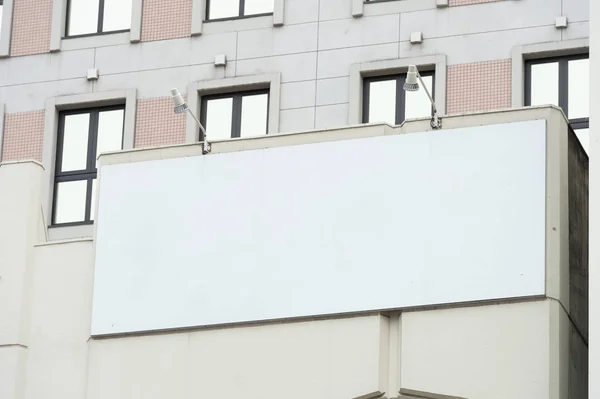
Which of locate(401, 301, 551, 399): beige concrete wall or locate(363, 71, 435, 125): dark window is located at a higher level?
locate(363, 71, 435, 125): dark window

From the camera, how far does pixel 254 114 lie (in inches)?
1438

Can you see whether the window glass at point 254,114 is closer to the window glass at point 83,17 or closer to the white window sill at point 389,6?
the white window sill at point 389,6

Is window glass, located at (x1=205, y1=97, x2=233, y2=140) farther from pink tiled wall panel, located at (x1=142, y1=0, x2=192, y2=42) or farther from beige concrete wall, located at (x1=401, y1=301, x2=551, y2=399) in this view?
beige concrete wall, located at (x1=401, y1=301, x2=551, y2=399)

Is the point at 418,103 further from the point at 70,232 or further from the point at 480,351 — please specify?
the point at 480,351

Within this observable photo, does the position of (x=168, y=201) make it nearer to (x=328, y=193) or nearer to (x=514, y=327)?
(x=328, y=193)

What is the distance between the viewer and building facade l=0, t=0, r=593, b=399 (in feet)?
94.7

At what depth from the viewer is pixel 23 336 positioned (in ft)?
106

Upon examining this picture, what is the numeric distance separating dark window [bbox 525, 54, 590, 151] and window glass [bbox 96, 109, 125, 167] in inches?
314

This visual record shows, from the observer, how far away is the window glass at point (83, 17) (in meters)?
38.4

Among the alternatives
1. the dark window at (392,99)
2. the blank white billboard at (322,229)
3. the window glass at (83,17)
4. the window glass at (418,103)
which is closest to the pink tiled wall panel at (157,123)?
the window glass at (83,17)

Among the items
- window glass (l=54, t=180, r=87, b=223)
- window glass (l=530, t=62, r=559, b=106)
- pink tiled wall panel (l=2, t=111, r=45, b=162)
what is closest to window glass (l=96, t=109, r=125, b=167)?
window glass (l=54, t=180, r=87, b=223)

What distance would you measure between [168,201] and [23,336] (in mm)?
3419

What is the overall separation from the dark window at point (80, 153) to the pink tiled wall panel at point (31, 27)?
5.23 ft

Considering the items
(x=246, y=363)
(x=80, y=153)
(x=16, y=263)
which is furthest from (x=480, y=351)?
(x=80, y=153)
